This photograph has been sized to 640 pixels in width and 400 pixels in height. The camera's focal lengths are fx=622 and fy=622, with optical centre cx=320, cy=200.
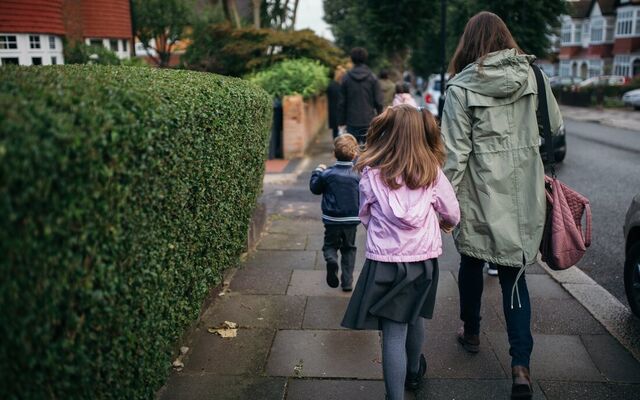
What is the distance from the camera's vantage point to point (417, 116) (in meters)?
3.26

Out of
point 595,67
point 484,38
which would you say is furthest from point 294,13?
point 595,67

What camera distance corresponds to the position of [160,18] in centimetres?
3180

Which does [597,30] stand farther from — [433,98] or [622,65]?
[433,98]

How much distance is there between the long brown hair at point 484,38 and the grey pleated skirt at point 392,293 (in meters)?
1.33

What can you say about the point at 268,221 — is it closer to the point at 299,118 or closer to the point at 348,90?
the point at 348,90

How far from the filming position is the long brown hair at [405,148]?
318 cm

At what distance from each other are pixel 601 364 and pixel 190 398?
101 inches

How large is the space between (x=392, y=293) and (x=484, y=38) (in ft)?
5.39

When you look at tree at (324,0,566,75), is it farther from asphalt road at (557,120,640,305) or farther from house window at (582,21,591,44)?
house window at (582,21,591,44)

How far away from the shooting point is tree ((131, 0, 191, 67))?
3150cm

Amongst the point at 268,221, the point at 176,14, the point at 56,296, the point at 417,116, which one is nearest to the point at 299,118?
the point at 268,221

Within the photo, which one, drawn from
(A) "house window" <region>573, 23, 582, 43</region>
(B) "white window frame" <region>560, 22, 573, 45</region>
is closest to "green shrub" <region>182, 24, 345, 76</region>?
(A) "house window" <region>573, 23, 582, 43</region>

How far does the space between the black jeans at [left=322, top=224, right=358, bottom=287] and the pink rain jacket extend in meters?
1.93

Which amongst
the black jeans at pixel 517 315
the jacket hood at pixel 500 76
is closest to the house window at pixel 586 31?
Result: the jacket hood at pixel 500 76
